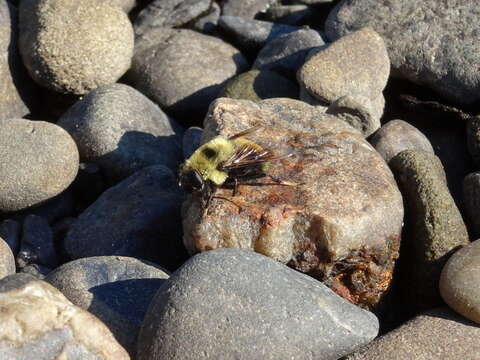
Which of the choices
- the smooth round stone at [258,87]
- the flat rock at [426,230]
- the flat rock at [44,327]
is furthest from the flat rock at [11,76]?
the flat rock at [426,230]

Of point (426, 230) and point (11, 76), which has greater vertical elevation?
point (426, 230)

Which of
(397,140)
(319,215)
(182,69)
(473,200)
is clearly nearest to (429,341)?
(319,215)

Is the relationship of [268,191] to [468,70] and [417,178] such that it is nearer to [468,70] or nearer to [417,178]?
[417,178]

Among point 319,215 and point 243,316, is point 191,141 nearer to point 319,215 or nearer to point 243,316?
point 319,215

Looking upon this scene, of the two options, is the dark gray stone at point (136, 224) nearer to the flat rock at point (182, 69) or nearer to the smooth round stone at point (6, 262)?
the smooth round stone at point (6, 262)

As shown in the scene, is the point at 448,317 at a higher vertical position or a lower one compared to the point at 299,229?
lower

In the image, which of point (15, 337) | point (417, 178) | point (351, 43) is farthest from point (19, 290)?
point (351, 43)
